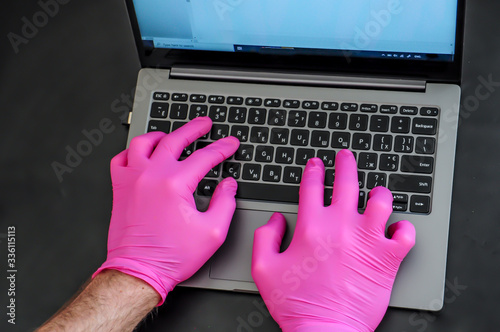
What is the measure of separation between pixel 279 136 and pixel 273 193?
3.4 inches

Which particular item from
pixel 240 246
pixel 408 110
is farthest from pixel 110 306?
pixel 408 110

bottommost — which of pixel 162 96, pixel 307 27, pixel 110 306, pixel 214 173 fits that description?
pixel 110 306

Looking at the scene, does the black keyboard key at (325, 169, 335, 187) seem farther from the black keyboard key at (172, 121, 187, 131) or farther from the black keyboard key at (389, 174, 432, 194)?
the black keyboard key at (172, 121, 187, 131)

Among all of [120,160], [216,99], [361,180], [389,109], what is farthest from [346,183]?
[120,160]

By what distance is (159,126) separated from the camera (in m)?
0.82

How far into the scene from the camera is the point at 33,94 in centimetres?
92

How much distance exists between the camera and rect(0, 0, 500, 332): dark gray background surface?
727 millimetres

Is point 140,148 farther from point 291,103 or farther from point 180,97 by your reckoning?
point 291,103

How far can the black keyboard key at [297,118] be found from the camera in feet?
2.54

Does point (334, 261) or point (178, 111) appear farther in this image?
point (178, 111)

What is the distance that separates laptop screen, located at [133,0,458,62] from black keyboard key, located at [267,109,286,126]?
90mm

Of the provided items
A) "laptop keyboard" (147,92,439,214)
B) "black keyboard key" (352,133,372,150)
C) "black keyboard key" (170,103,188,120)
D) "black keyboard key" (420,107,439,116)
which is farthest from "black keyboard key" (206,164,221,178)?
"black keyboard key" (420,107,439,116)

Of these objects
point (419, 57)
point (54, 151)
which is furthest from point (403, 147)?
point (54, 151)

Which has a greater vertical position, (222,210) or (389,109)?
(389,109)
